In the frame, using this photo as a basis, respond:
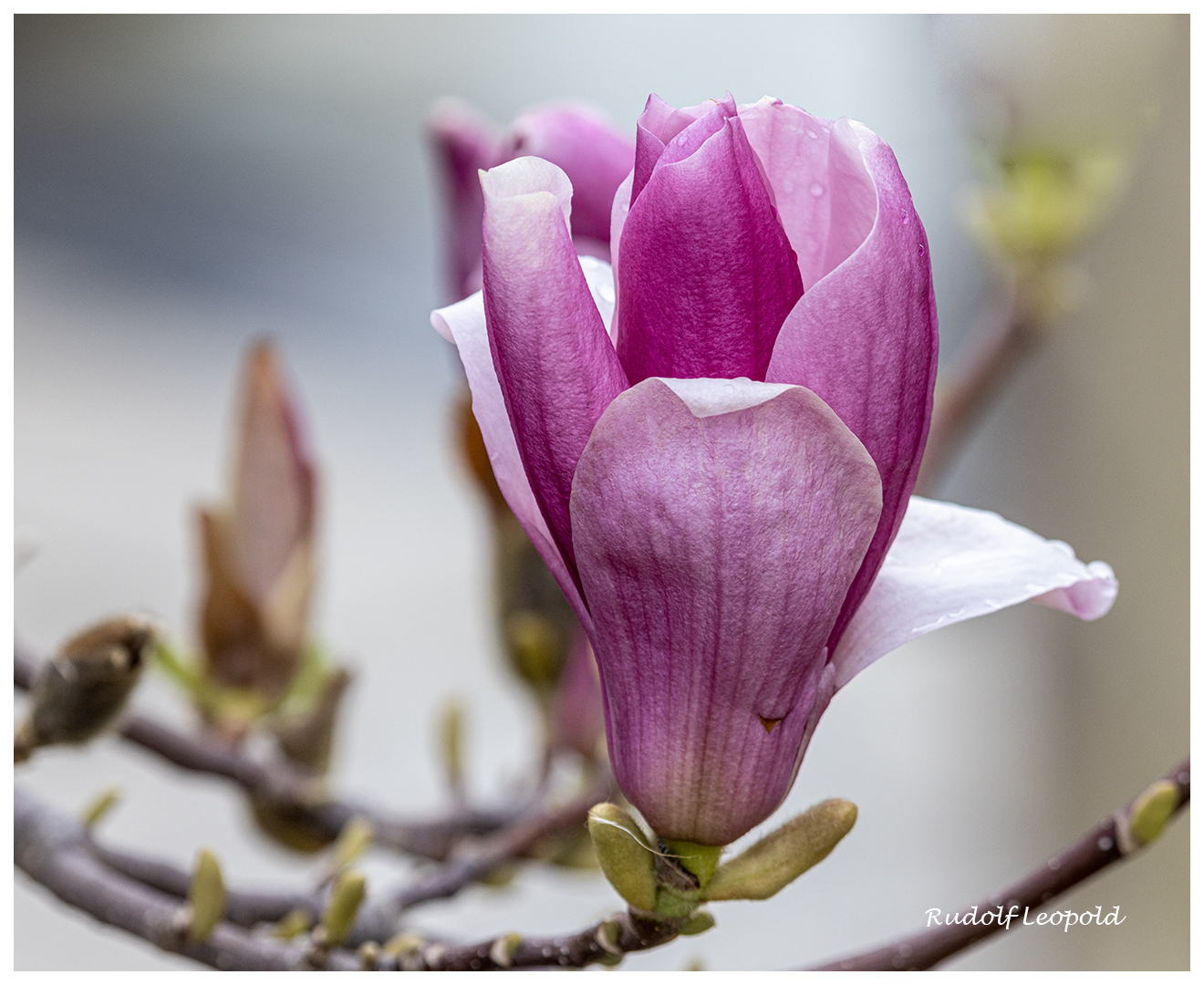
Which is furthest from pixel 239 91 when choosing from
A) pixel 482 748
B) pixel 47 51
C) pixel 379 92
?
pixel 47 51

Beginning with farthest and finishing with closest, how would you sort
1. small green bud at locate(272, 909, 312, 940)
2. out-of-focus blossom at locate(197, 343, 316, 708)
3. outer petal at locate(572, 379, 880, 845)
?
out-of-focus blossom at locate(197, 343, 316, 708)
small green bud at locate(272, 909, 312, 940)
outer petal at locate(572, 379, 880, 845)

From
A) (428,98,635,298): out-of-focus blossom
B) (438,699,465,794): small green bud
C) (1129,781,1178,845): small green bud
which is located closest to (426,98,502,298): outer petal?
(428,98,635,298): out-of-focus blossom

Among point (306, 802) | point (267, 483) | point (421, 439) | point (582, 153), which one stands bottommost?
point (421, 439)

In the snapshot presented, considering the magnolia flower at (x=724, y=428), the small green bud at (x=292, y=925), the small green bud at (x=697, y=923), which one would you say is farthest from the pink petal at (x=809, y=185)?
the small green bud at (x=292, y=925)

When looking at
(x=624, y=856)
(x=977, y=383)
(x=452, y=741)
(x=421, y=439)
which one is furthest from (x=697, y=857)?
(x=421, y=439)

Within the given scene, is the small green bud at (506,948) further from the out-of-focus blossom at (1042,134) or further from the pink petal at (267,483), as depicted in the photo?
the out-of-focus blossom at (1042,134)

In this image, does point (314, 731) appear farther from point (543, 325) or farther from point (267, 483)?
point (543, 325)

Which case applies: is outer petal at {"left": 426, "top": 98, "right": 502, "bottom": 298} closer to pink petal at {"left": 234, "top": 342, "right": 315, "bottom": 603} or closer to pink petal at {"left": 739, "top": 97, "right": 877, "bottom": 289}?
pink petal at {"left": 234, "top": 342, "right": 315, "bottom": 603}
